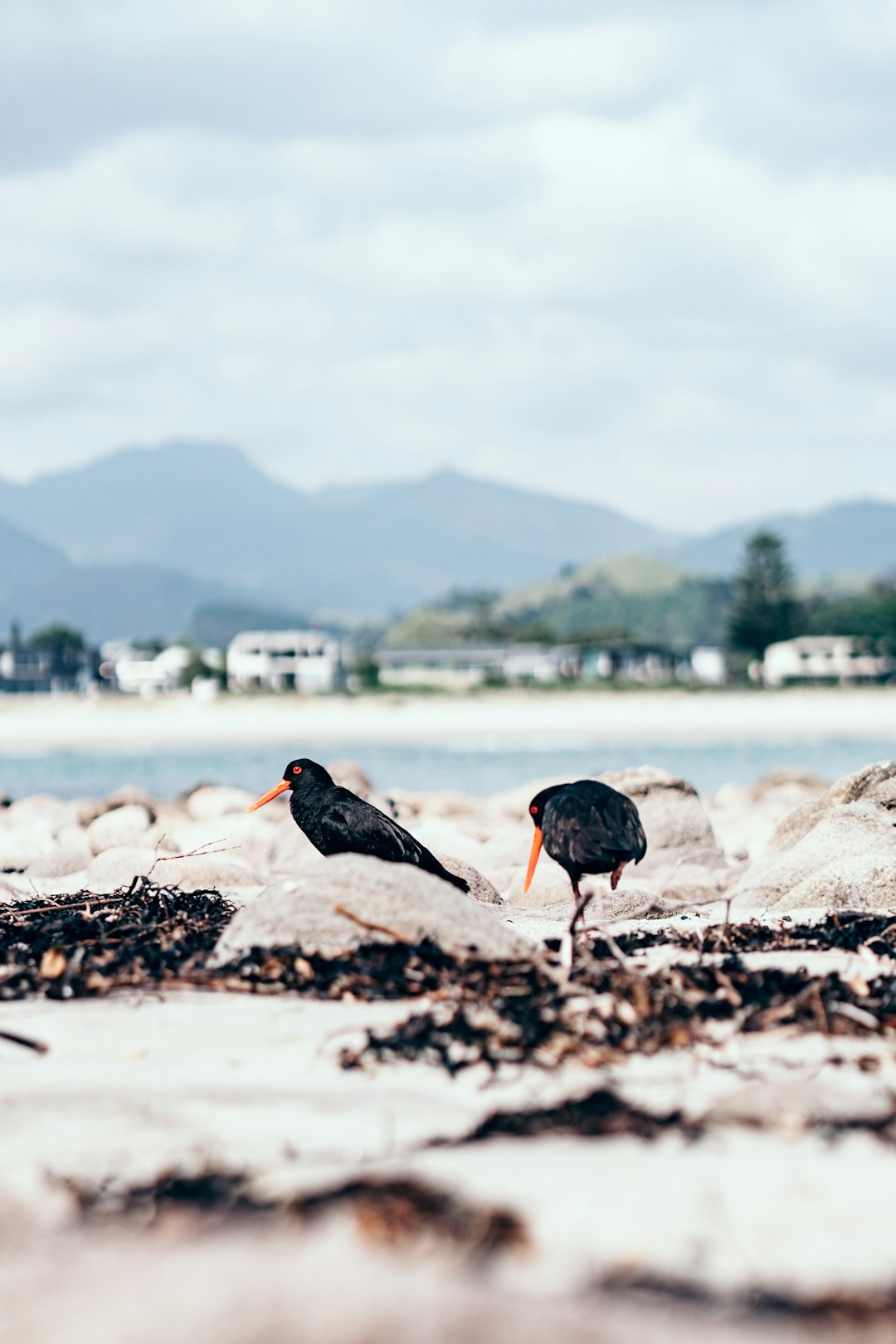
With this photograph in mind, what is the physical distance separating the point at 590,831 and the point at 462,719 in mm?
55152

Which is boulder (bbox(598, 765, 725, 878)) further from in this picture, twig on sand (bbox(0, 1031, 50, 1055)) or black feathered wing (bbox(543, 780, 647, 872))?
twig on sand (bbox(0, 1031, 50, 1055))

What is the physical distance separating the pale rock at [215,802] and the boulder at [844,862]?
32.2ft

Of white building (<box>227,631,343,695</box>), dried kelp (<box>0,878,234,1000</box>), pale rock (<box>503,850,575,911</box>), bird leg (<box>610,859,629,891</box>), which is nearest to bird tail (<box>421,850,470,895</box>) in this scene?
bird leg (<box>610,859,629,891</box>)

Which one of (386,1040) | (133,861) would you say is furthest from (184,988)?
(133,861)

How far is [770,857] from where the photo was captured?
350 inches

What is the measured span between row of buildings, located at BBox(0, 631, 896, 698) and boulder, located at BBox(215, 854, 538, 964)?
6693 centimetres

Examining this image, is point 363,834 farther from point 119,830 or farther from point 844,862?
point 119,830

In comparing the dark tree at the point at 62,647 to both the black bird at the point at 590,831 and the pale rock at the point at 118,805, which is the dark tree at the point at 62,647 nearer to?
the pale rock at the point at 118,805

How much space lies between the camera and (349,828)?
22.3ft

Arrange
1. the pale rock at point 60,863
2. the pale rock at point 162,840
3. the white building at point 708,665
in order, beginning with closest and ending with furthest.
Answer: the pale rock at point 162,840 < the pale rock at point 60,863 < the white building at point 708,665

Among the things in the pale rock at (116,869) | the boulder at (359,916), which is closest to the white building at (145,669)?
the pale rock at (116,869)

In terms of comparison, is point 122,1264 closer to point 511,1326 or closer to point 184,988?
point 511,1326

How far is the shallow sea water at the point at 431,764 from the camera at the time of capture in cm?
3139

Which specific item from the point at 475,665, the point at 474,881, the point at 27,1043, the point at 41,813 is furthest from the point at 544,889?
the point at 475,665
